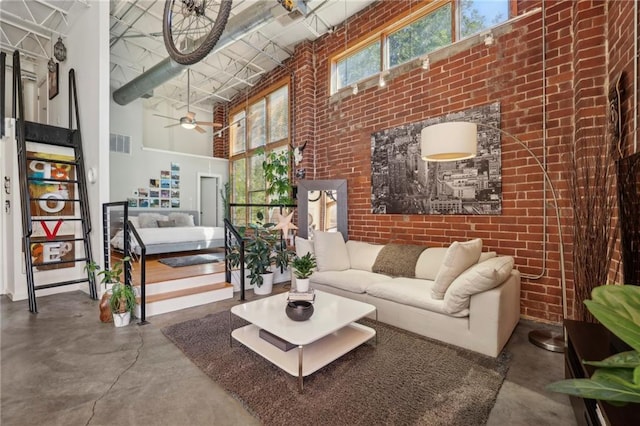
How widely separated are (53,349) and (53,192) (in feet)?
8.08

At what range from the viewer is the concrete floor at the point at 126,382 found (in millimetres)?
1610

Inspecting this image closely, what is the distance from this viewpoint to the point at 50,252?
12.6ft

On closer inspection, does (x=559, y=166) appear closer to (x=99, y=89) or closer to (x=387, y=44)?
(x=387, y=44)

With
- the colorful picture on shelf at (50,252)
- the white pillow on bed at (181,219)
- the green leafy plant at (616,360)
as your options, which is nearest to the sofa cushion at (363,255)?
the green leafy plant at (616,360)

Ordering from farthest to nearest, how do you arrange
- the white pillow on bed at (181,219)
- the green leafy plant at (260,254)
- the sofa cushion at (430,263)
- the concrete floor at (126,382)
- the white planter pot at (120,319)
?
the white pillow on bed at (181,219)
the green leafy plant at (260,254)
the sofa cushion at (430,263)
the white planter pot at (120,319)
the concrete floor at (126,382)

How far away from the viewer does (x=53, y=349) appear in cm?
236

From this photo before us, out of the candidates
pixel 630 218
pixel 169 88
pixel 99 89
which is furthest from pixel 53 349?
pixel 169 88

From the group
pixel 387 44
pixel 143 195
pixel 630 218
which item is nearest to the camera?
pixel 630 218

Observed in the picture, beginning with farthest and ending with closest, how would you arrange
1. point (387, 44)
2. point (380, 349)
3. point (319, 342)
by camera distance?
point (387, 44) → point (380, 349) → point (319, 342)

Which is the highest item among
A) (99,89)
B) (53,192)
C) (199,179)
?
(99,89)

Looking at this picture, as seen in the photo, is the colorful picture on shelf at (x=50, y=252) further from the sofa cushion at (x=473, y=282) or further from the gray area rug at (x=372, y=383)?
the sofa cushion at (x=473, y=282)

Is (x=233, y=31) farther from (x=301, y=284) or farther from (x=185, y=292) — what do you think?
(x=301, y=284)

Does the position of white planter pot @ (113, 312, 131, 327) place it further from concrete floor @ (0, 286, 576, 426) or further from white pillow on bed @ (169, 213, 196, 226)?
white pillow on bed @ (169, 213, 196, 226)

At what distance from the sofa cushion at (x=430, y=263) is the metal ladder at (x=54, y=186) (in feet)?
13.0
